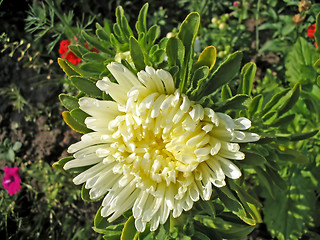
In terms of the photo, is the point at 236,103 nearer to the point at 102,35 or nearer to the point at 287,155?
the point at 287,155

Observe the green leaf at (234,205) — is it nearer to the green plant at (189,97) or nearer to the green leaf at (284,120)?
the green plant at (189,97)

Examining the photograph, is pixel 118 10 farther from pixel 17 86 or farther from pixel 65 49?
pixel 17 86

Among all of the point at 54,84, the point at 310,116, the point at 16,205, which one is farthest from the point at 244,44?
the point at 16,205

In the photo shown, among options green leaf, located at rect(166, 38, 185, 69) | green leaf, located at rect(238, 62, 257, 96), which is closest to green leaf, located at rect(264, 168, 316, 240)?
green leaf, located at rect(238, 62, 257, 96)

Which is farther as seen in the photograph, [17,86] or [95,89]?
[17,86]

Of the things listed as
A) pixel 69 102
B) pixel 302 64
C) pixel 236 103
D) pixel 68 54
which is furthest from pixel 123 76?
pixel 68 54

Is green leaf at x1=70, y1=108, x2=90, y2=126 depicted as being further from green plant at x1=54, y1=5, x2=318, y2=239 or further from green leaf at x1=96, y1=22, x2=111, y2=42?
green leaf at x1=96, y1=22, x2=111, y2=42
